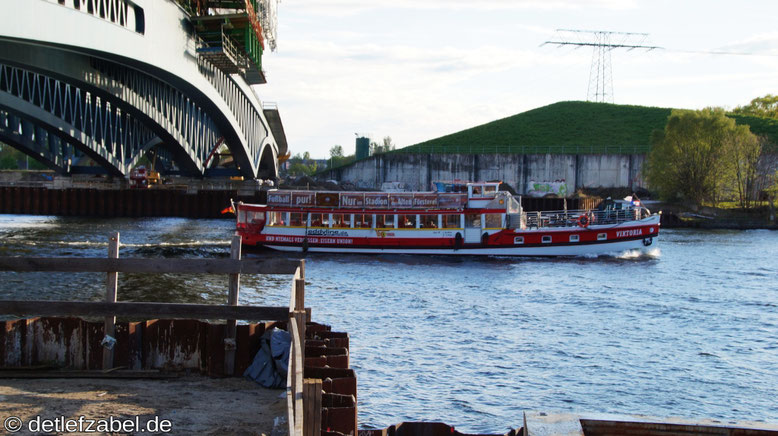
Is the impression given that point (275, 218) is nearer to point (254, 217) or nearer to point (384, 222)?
point (254, 217)

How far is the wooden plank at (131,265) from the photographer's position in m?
12.3

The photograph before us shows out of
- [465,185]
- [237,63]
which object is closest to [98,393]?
[465,185]

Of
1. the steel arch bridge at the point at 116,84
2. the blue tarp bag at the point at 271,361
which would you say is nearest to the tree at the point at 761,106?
the steel arch bridge at the point at 116,84

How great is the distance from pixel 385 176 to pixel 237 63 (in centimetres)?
4626

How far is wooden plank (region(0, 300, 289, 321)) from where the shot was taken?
1210cm

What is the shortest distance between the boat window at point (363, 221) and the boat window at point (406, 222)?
1892 mm

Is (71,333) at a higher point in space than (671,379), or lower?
higher

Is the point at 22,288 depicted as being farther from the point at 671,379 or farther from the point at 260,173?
the point at 260,173

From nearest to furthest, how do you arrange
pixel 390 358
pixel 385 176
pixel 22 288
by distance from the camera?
1. pixel 390 358
2. pixel 22 288
3. pixel 385 176

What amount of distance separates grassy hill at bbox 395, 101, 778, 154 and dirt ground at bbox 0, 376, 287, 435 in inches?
4007

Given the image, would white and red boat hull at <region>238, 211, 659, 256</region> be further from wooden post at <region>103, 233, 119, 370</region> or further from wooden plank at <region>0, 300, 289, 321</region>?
wooden plank at <region>0, 300, 289, 321</region>

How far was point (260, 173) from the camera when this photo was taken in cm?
11875

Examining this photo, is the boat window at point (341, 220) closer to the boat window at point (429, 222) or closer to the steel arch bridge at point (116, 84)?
the boat window at point (429, 222)

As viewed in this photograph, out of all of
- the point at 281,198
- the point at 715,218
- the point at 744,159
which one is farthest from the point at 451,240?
the point at 744,159
